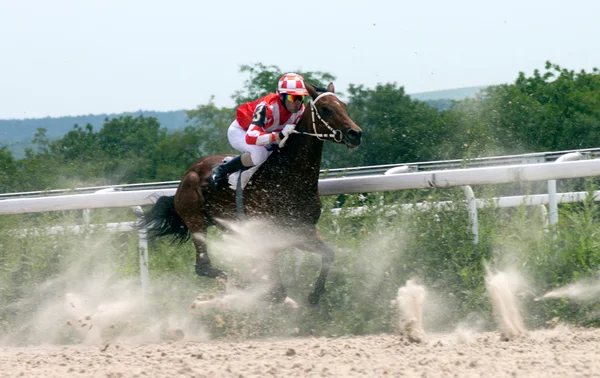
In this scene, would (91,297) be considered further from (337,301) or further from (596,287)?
(596,287)

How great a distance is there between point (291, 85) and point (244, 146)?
0.62 metres

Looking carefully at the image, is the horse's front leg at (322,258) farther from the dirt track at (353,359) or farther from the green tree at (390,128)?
the green tree at (390,128)

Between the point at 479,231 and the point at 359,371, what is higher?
the point at 479,231

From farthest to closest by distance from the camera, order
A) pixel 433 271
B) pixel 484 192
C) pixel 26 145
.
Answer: pixel 26 145, pixel 484 192, pixel 433 271

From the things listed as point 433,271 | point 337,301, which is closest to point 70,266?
point 337,301

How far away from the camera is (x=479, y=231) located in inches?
220

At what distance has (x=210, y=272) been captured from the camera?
624 centimetres

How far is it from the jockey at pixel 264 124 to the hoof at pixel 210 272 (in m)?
0.60

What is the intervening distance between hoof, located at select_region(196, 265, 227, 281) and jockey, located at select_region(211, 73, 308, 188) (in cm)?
60

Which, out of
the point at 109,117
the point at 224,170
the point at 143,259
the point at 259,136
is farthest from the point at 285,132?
the point at 109,117

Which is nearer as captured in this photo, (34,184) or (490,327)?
(490,327)

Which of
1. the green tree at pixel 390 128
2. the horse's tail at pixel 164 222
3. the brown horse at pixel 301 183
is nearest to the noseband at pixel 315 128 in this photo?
the brown horse at pixel 301 183

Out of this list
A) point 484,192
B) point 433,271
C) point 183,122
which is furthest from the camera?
point 183,122

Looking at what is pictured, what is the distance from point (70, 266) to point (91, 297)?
32 centimetres
